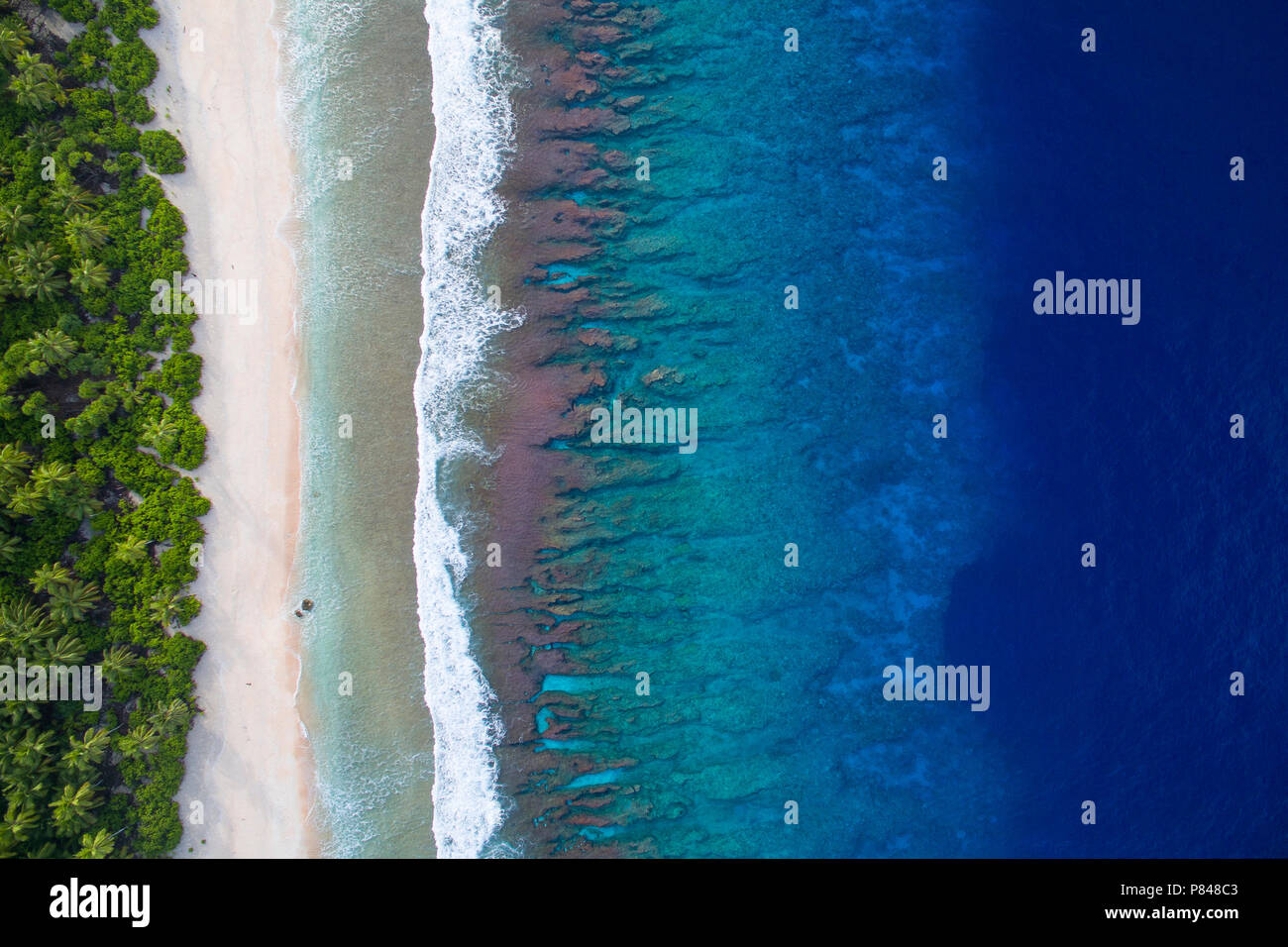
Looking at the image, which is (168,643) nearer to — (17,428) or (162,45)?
(17,428)

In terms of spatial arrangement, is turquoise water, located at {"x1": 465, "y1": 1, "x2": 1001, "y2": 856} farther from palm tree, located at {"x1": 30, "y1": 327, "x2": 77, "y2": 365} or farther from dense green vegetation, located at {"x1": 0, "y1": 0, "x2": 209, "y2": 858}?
palm tree, located at {"x1": 30, "y1": 327, "x2": 77, "y2": 365}

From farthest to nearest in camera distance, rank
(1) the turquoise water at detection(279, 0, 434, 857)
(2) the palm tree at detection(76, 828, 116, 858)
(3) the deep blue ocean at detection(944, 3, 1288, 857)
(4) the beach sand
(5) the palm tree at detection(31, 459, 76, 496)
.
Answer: (3) the deep blue ocean at detection(944, 3, 1288, 857) < (1) the turquoise water at detection(279, 0, 434, 857) < (4) the beach sand < (5) the palm tree at detection(31, 459, 76, 496) < (2) the palm tree at detection(76, 828, 116, 858)

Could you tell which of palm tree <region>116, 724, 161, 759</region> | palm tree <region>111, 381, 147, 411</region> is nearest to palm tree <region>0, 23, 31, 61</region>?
palm tree <region>111, 381, 147, 411</region>

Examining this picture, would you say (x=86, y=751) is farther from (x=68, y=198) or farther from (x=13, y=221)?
(x=68, y=198)

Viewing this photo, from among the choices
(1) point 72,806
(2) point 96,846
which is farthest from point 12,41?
(2) point 96,846

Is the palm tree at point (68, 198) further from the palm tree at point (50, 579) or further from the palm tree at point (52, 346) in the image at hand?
the palm tree at point (50, 579)

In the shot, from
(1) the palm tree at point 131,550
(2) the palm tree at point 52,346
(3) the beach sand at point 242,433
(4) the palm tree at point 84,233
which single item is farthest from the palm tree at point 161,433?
(4) the palm tree at point 84,233
